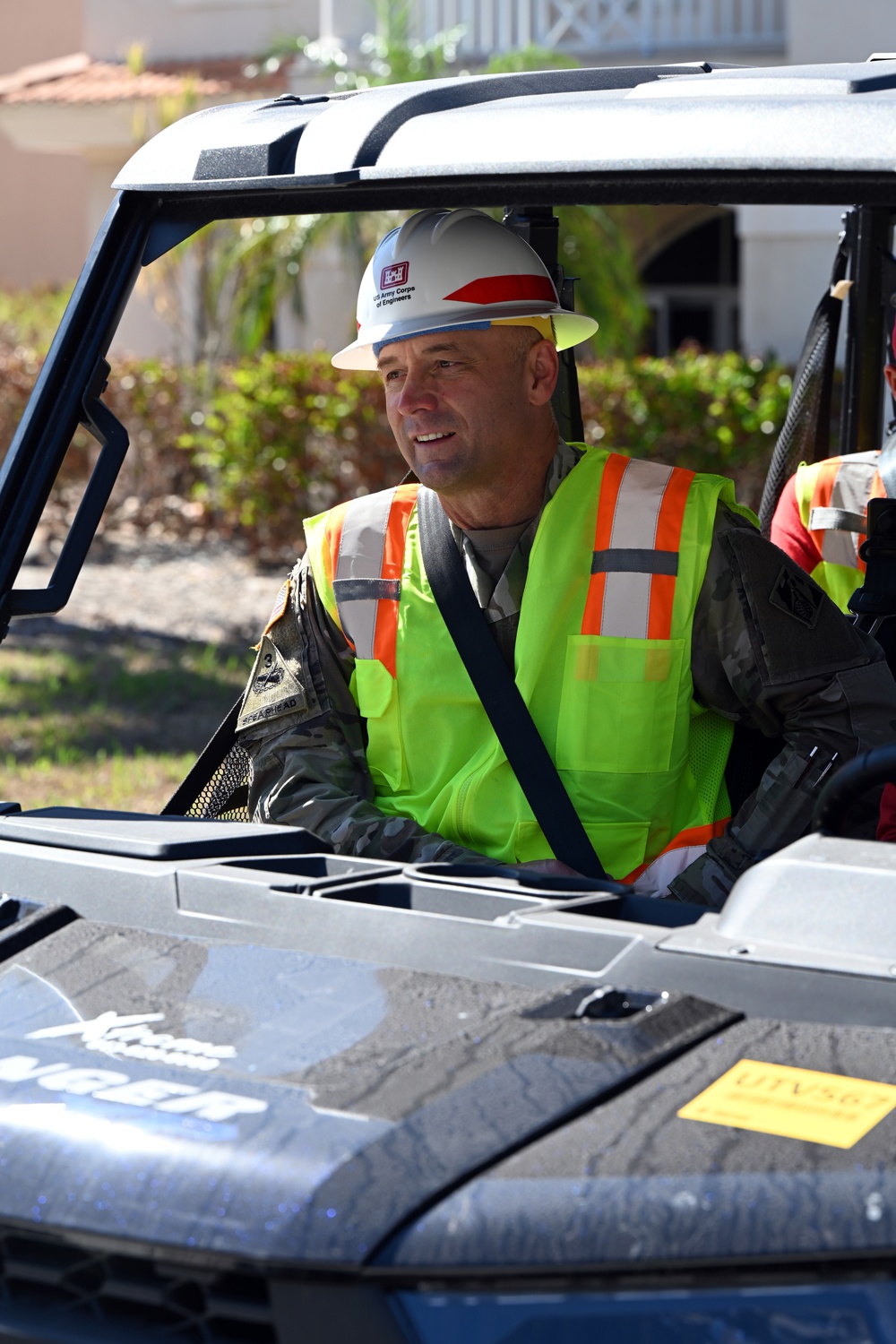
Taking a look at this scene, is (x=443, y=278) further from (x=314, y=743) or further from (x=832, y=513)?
(x=832, y=513)

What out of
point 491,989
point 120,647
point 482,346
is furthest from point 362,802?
point 120,647

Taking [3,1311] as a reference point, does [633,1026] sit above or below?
above

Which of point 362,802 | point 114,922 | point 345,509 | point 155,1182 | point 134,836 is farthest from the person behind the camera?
point 345,509

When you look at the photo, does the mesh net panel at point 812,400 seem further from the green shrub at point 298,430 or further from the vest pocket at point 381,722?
the green shrub at point 298,430

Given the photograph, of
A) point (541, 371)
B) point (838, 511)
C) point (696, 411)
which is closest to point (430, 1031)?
point (541, 371)

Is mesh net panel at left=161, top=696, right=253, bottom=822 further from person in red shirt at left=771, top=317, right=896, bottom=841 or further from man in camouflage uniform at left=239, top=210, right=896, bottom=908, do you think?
person in red shirt at left=771, top=317, right=896, bottom=841

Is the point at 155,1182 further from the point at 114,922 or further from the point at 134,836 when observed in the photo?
the point at 134,836

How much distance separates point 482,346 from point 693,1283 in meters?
1.77

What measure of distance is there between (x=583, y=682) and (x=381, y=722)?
1.27 ft

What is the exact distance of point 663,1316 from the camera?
3.96ft

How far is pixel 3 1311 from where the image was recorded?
53.4 inches

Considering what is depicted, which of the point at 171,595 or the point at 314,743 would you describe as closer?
the point at 314,743

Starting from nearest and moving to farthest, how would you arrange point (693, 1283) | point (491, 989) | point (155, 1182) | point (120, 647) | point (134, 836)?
1. point (693, 1283)
2. point (155, 1182)
3. point (491, 989)
4. point (134, 836)
5. point (120, 647)

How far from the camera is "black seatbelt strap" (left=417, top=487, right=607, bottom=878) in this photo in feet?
8.22
